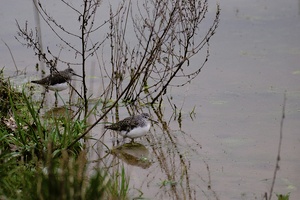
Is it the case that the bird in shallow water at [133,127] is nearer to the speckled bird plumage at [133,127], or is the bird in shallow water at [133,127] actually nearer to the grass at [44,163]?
the speckled bird plumage at [133,127]

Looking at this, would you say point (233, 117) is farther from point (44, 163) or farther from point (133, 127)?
point (44, 163)

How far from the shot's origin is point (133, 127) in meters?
8.62

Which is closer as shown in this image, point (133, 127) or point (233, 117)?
point (133, 127)

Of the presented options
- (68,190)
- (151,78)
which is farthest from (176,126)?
(68,190)

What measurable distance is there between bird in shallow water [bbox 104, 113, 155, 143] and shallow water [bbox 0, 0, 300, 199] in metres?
0.20

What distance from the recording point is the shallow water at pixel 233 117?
24.8 feet

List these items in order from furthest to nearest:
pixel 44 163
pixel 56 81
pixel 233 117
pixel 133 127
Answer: pixel 56 81 < pixel 233 117 < pixel 133 127 < pixel 44 163

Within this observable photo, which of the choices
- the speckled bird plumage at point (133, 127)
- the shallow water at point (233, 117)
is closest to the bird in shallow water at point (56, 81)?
the shallow water at point (233, 117)

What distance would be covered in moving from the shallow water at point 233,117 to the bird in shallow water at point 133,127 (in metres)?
0.20

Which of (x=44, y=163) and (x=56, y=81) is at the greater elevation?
(x=44, y=163)

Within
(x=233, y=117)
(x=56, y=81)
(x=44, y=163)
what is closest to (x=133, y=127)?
(x=233, y=117)

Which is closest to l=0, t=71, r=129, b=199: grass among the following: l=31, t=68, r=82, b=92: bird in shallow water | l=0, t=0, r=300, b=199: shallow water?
l=0, t=0, r=300, b=199: shallow water

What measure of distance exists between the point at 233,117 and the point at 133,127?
162cm

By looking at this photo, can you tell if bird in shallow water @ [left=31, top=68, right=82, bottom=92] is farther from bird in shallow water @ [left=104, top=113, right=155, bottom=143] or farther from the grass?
bird in shallow water @ [left=104, top=113, right=155, bottom=143]
